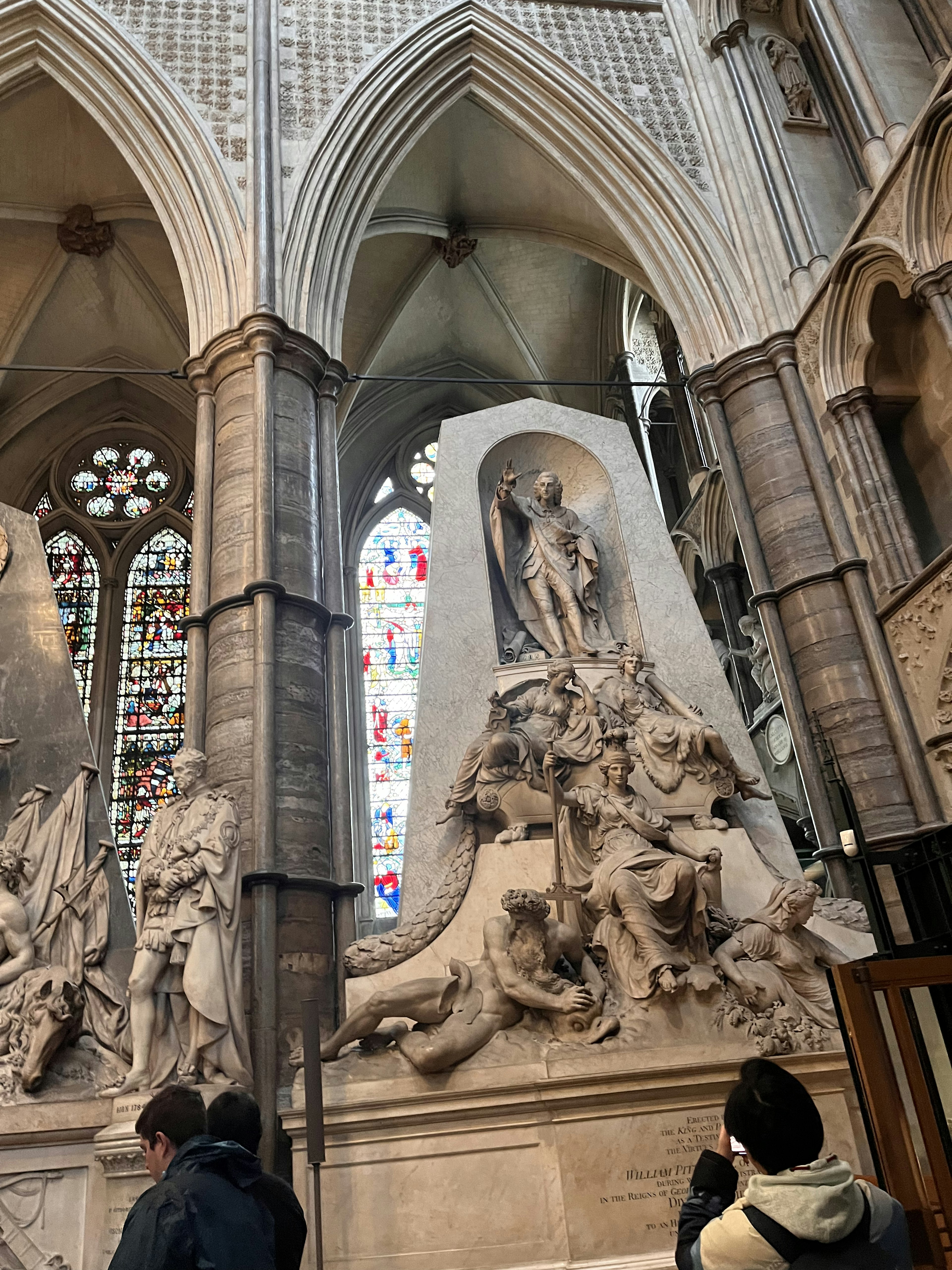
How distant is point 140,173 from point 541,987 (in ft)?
26.6

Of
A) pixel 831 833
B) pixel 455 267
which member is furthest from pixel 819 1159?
pixel 455 267

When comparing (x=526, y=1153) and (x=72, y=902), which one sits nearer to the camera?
(x=526, y=1153)

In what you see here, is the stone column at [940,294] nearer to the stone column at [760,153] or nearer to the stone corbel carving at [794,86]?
the stone column at [760,153]

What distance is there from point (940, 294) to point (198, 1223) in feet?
26.2

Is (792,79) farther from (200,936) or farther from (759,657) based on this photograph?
(200,936)

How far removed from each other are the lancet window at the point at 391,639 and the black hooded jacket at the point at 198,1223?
9.91 m

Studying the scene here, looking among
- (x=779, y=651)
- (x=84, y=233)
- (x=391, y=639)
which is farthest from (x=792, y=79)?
(x=391, y=639)

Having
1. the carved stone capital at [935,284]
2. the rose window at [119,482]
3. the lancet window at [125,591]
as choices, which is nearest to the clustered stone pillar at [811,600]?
the carved stone capital at [935,284]

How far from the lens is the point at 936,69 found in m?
8.87

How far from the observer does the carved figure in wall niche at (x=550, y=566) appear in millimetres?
8023

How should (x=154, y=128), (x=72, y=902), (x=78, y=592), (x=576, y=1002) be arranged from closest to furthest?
(x=576, y=1002) → (x=72, y=902) → (x=154, y=128) → (x=78, y=592)

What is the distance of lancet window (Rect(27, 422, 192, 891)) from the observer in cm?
1264

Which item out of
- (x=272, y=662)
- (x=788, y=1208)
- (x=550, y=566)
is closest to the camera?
(x=788, y=1208)

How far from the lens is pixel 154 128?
9.81 metres
